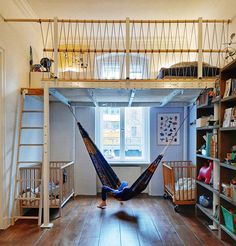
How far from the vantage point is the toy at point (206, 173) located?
3.19 metres

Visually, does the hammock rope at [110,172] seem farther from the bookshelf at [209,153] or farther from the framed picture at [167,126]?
the framed picture at [167,126]

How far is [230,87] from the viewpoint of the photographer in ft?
8.66

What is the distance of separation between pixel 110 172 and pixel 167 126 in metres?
1.60

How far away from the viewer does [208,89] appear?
10.4 ft

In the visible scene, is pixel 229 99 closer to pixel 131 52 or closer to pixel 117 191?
pixel 131 52

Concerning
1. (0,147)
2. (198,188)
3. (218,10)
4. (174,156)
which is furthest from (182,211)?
(218,10)

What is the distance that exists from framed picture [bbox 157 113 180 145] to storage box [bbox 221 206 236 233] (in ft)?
7.53

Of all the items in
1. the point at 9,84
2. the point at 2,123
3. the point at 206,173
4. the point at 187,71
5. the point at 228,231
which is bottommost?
the point at 228,231

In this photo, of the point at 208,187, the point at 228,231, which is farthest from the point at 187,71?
the point at 228,231

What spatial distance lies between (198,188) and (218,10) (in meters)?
2.51

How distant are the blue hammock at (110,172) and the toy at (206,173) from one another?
609mm

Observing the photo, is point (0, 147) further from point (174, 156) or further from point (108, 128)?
point (174, 156)

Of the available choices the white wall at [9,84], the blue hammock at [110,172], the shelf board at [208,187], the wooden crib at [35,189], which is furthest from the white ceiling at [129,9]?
the wooden crib at [35,189]

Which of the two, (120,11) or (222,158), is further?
(120,11)
